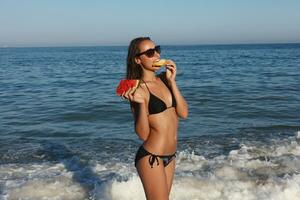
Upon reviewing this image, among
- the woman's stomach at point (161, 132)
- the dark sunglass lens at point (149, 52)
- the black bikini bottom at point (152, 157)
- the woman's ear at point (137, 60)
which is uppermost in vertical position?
the dark sunglass lens at point (149, 52)

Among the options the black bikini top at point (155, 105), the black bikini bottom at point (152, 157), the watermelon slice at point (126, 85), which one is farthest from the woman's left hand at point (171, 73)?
the black bikini bottom at point (152, 157)

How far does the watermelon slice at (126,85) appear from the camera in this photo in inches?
156

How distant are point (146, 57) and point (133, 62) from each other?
6.0 inches

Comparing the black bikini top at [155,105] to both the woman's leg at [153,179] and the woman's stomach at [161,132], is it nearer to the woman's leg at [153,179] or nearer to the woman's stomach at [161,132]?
the woman's stomach at [161,132]

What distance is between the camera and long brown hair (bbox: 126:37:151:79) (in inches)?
168

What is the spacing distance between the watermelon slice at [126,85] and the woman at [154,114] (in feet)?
0.32

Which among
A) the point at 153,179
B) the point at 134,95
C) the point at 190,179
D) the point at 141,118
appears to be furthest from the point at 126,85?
the point at 190,179

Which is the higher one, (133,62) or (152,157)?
(133,62)

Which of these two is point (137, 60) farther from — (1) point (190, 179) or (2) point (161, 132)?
(1) point (190, 179)

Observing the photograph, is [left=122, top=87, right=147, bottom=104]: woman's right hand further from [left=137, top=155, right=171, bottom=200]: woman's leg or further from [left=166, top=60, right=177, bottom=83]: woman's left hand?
[left=137, top=155, right=171, bottom=200]: woman's leg

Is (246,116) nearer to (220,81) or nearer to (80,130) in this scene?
(80,130)

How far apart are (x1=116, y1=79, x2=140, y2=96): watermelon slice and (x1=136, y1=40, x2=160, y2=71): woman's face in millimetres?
276

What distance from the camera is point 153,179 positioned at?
4.30m

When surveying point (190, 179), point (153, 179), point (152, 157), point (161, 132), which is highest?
point (161, 132)
